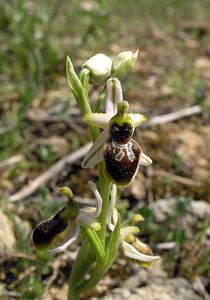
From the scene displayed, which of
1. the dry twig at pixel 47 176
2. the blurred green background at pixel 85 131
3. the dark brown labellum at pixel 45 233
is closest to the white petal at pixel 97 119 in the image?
the dark brown labellum at pixel 45 233

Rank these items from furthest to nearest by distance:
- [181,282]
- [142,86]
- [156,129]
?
[142,86] → [156,129] → [181,282]

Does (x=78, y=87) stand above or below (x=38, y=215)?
above

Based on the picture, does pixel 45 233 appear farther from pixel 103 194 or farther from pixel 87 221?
pixel 103 194

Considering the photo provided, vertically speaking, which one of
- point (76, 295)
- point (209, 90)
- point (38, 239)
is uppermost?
point (38, 239)

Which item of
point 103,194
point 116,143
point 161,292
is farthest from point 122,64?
point 161,292

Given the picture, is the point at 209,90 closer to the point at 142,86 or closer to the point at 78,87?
the point at 142,86

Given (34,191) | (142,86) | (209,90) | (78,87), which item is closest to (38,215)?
(34,191)
